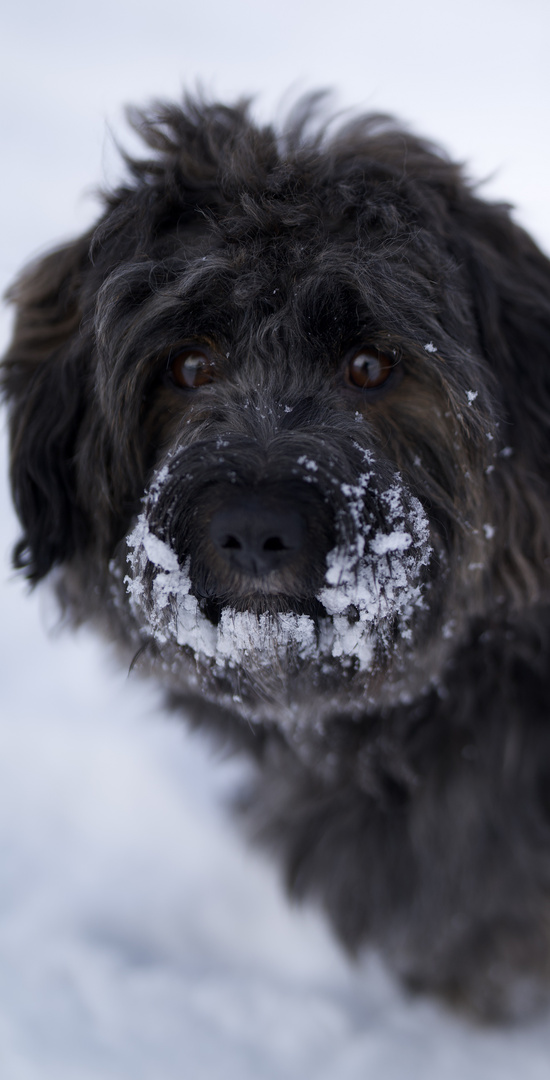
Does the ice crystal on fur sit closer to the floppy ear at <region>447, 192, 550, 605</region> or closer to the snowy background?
the floppy ear at <region>447, 192, 550, 605</region>

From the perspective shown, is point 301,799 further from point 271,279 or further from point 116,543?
point 271,279

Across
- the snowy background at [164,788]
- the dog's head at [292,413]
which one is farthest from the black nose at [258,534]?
the snowy background at [164,788]

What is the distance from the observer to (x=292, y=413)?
59.0 inches

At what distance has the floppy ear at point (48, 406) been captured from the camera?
1.78 m

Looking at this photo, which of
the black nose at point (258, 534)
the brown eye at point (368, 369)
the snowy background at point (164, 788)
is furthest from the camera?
the snowy background at point (164, 788)

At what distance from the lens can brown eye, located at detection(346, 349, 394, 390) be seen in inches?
60.7

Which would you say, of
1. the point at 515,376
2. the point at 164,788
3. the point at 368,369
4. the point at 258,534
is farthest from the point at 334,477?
the point at 164,788

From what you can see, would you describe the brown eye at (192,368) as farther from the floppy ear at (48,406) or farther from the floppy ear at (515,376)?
the floppy ear at (515,376)

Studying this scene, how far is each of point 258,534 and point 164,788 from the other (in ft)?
6.58

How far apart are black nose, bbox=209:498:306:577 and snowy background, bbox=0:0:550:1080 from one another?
1.04 metres

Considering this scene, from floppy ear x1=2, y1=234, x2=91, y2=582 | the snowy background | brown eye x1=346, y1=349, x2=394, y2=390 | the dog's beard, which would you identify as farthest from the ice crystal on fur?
the snowy background

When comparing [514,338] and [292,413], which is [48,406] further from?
[514,338]

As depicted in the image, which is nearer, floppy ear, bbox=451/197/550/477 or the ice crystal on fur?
the ice crystal on fur

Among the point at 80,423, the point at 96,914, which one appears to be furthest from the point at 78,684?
the point at 80,423
